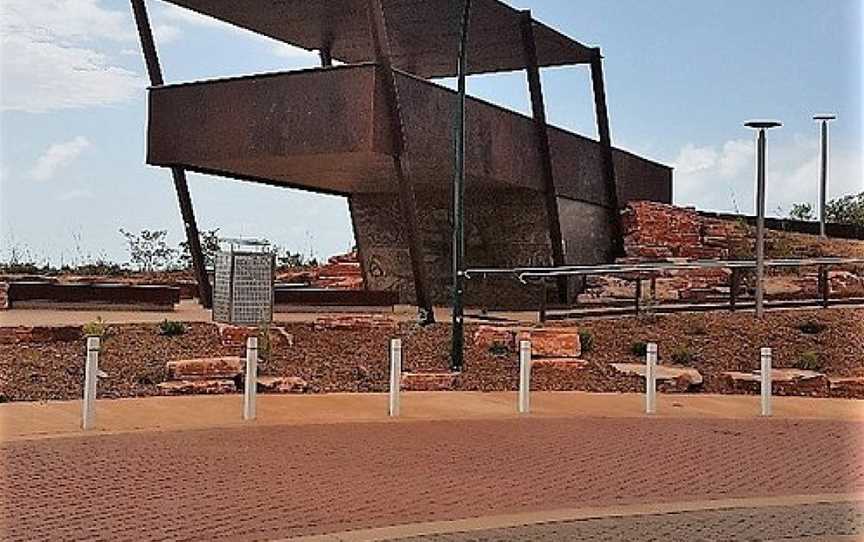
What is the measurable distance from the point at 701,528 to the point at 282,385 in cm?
852

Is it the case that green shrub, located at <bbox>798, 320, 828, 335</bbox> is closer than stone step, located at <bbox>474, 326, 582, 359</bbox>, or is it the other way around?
stone step, located at <bbox>474, 326, 582, 359</bbox>

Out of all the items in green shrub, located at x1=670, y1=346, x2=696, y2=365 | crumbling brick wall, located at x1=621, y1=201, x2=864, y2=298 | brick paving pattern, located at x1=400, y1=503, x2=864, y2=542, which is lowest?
brick paving pattern, located at x1=400, y1=503, x2=864, y2=542

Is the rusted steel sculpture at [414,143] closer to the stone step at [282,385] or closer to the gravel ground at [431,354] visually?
the gravel ground at [431,354]

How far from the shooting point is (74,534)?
269 inches

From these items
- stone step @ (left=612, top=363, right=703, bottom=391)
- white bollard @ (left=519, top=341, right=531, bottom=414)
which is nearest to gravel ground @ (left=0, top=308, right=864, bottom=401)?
stone step @ (left=612, top=363, right=703, bottom=391)

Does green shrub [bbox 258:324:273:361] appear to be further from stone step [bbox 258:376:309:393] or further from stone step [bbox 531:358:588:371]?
stone step [bbox 531:358:588:371]

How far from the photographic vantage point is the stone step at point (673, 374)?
1703cm

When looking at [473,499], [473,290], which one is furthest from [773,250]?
[473,499]

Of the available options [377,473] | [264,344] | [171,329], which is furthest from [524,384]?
[171,329]

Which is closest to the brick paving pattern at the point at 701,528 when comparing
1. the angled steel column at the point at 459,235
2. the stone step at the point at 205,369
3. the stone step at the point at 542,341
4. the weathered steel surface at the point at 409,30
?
the stone step at the point at 205,369

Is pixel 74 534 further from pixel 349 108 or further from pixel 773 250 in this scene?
pixel 773 250

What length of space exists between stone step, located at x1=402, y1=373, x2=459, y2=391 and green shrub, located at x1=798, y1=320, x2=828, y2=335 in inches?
323

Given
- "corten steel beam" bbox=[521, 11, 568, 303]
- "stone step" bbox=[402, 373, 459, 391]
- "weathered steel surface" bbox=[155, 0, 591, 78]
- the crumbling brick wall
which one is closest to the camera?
"stone step" bbox=[402, 373, 459, 391]

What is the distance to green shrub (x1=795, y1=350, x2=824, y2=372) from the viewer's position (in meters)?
18.5
